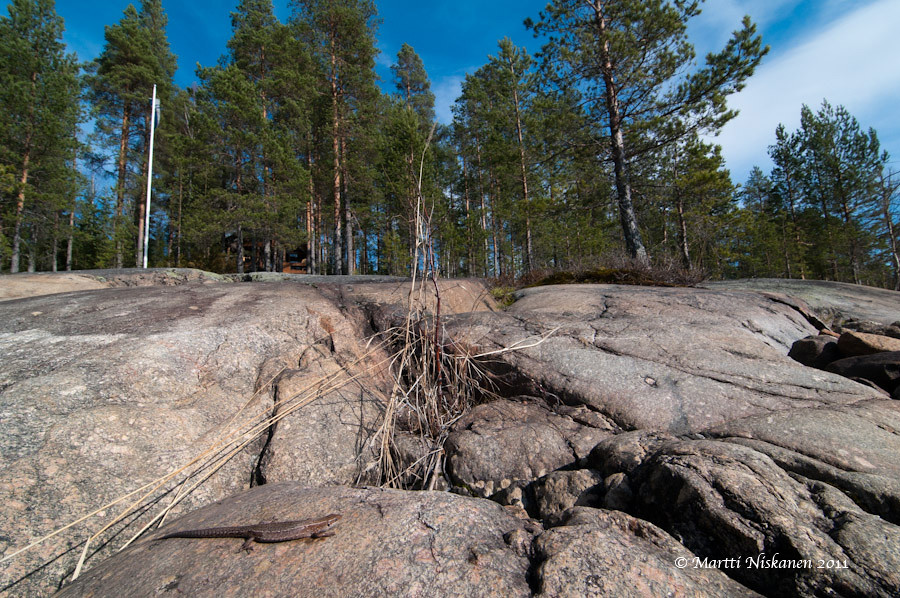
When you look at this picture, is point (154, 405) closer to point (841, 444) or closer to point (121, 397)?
point (121, 397)

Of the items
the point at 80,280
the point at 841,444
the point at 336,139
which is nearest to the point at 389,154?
the point at 336,139

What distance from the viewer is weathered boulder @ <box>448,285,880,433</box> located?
6.68 ft

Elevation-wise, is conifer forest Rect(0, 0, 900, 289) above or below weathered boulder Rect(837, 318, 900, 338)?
above

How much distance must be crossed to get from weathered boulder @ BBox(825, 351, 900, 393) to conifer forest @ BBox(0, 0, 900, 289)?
4.20 m

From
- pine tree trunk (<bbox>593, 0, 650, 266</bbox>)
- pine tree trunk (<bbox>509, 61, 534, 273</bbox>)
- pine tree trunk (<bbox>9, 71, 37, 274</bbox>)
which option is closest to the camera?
pine tree trunk (<bbox>593, 0, 650, 266</bbox>)

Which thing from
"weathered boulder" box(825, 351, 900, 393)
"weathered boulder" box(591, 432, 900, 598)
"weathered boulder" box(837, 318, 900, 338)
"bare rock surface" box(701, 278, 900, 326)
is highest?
"bare rock surface" box(701, 278, 900, 326)

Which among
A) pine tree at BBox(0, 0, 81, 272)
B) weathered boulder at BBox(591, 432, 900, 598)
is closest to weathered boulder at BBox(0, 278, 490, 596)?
weathered boulder at BBox(591, 432, 900, 598)

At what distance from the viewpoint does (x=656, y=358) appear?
2.50 metres

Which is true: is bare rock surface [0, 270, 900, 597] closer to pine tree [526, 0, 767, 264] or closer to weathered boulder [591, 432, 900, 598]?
weathered boulder [591, 432, 900, 598]

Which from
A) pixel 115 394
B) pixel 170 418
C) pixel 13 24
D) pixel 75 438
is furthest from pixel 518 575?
pixel 13 24

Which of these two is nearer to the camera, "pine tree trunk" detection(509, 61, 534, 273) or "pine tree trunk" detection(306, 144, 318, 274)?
"pine tree trunk" detection(509, 61, 534, 273)

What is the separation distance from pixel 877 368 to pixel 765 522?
2398 mm

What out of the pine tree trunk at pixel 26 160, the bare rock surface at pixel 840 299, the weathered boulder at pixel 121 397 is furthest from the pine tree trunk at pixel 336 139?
the bare rock surface at pixel 840 299

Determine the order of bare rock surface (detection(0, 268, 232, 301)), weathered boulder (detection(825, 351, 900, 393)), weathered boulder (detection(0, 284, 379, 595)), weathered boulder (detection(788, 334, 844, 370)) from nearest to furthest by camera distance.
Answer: weathered boulder (detection(0, 284, 379, 595))
weathered boulder (detection(825, 351, 900, 393))
weathered boulder (detection(788, 334, 844, 370))
bare rock surface (detection(0, 268, 232, 301))
